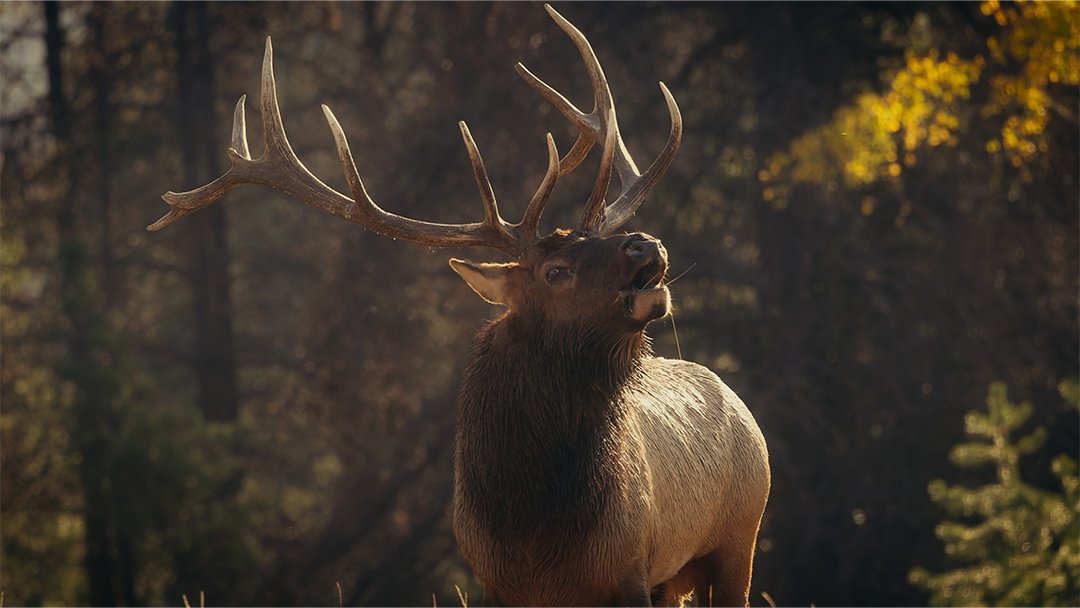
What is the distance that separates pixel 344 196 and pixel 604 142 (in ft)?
3.79

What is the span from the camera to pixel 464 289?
55.8 ft

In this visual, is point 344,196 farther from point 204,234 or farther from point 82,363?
point 204,234

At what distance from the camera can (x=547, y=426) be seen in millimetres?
5844

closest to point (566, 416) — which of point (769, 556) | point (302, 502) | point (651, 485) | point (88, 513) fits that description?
point (651, 485)

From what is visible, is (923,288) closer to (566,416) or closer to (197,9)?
(197,9)

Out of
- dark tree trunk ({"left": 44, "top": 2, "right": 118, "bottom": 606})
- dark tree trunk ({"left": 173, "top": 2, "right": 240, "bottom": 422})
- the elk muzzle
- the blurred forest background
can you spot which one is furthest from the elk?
dark tree trunk ({"left": 173, "top": 2, "right": 240, "bottom": 422})

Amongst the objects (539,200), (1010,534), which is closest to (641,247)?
(539,200)

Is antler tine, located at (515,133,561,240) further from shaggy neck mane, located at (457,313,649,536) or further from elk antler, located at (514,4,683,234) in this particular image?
shaggy neck mane, located at (457,313,649,536)

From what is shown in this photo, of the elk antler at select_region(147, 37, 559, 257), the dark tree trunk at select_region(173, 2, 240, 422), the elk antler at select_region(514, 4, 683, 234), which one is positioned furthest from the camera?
the dark tree trunk at select_region(173, 2, 240, 422)

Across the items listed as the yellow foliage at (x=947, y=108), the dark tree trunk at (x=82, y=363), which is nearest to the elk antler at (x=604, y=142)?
the yellow foliage at (x=947, y=108)

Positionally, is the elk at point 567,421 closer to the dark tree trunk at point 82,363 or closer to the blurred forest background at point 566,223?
the blurred forest background at point 566,223

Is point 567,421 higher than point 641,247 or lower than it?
lower

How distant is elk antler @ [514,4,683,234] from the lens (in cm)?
628

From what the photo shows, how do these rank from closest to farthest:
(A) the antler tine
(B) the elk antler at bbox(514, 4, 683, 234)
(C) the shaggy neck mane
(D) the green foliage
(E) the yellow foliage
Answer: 1. (C) the shaggy neck mane
2. (A) the antler tine
3. (B) the elk antler at bbox(514, 4, 683, 234)
4. (D) the green foliage
5. (E) the yellow foliage
